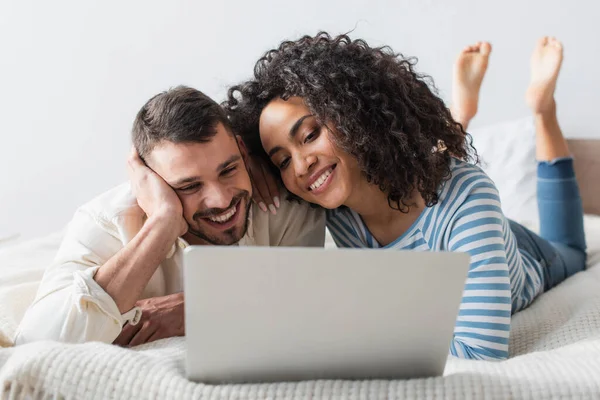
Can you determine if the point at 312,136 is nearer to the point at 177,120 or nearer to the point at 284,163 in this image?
the point at 284,163

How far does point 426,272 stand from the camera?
0.76m

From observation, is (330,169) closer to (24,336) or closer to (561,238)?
(24,336)

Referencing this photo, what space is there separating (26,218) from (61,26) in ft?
2.60

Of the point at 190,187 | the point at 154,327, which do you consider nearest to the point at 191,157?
the point at 190,187

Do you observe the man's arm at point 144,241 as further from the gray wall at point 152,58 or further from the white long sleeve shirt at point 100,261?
the gray wall at point 152,58

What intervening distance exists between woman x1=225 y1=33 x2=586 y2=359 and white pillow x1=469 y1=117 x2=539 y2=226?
31.9 inches

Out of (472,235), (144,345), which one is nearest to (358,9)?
(472,235)

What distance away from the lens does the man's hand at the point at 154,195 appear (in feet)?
4.29

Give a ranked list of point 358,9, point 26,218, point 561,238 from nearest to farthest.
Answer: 1. point 561,238
2. point 358,9
3. point 26,218

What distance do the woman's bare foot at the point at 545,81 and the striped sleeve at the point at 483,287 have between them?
2.99ft

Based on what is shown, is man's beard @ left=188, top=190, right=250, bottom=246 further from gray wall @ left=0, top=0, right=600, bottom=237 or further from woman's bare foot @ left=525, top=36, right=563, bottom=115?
gray wall @ left=0, top=0, right=600, bottom=237

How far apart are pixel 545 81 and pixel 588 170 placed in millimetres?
527

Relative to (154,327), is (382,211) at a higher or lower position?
higher

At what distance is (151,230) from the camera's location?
1.29 meters
